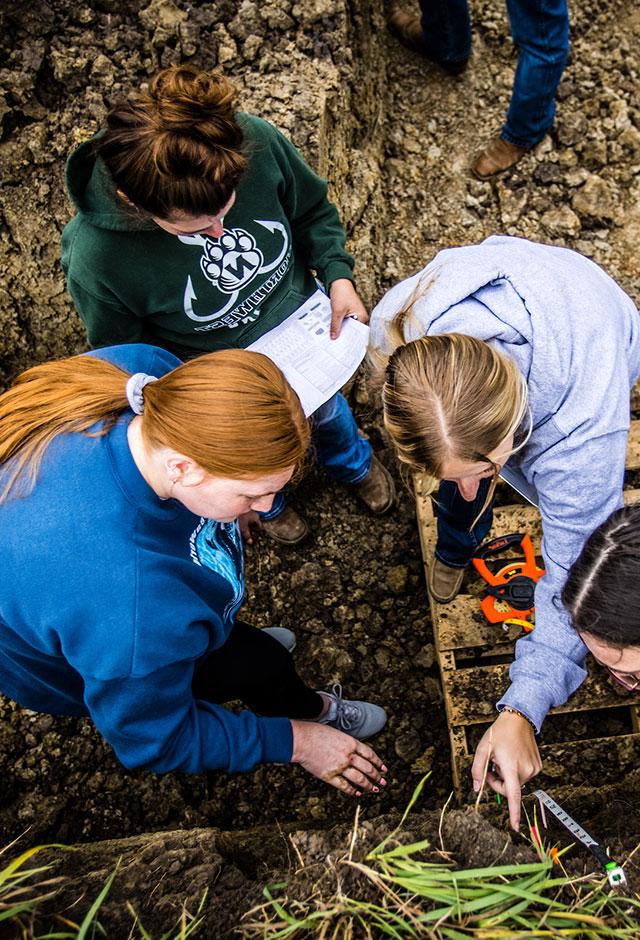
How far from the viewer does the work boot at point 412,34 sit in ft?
11.2

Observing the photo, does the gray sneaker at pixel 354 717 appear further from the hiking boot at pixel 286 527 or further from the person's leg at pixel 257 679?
the hiking boot at pixel 286 527

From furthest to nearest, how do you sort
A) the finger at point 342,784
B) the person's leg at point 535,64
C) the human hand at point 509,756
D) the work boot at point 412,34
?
1. the work boot at point 412,34
2. the person's leg at point 535,64
3. the finger at point 342,784
4. the human hand at point 509,756

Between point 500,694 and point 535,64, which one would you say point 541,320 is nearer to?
point 500,694

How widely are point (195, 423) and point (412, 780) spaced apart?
1859mm

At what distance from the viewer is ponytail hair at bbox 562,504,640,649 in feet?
4.60

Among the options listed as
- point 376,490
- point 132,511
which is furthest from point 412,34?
point 132,511

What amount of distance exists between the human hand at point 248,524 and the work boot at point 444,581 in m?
0.79

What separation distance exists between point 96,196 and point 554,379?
51.6 inches

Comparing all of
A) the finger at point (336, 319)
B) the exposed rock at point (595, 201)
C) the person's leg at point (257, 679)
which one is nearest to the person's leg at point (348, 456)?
the finger at point (336, 319)

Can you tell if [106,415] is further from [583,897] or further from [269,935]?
[583,897]

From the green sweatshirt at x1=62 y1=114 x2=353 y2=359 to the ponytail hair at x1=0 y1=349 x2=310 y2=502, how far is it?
523 millimetres

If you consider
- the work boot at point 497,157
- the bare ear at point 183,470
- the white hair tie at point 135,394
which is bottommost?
the bare ear at point 183,470

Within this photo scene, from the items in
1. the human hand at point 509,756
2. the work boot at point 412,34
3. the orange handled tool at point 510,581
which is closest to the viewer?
the human hand at point 509,756

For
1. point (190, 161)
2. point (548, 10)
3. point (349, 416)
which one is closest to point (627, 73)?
point (548, 10)
